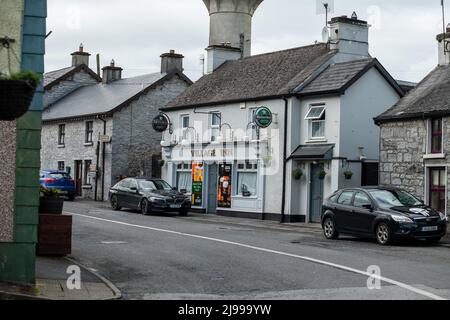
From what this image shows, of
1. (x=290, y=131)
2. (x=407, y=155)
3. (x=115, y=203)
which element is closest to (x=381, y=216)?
(x=407, y=155)

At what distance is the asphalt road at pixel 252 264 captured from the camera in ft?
38.5

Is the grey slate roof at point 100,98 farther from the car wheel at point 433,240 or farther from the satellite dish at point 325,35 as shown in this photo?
the car wheel at point 433,240

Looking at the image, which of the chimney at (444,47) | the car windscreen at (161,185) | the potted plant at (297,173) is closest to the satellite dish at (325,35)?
the chimney at (444,47)

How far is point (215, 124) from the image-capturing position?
3522 centimetres

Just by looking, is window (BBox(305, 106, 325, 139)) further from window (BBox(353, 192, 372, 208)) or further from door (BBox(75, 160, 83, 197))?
door (BBox(75, 160, 83, 197))

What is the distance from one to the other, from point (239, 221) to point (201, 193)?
5.43 meters

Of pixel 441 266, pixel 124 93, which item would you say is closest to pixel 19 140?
pixel 441 266

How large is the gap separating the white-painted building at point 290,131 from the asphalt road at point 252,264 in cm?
699

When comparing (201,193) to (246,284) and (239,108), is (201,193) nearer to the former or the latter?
(239,108)

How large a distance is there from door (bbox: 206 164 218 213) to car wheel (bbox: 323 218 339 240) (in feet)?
41.8

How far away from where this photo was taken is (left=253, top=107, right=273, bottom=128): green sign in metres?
30.4

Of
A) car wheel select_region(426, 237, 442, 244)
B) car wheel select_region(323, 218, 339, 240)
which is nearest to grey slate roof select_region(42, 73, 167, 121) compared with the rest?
car wheel select_region(323, 218, 339, 240)

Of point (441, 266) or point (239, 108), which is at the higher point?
point (239, 108)
